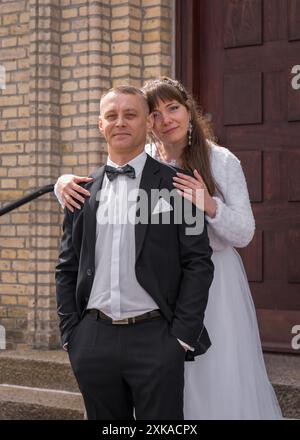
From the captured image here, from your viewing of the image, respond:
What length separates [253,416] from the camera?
360cm

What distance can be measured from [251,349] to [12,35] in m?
3.84

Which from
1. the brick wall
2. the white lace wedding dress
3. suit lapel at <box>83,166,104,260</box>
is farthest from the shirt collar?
the brick wall

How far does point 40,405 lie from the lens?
17.0 ft

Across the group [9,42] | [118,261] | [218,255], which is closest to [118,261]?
[118,261]

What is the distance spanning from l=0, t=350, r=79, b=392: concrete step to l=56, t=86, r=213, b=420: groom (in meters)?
2.37

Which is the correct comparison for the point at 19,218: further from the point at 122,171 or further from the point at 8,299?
the point at 122,171

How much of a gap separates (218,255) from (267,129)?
7.40 ft

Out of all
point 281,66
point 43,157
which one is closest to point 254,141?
point 281,66

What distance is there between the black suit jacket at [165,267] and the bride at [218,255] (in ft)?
0.85

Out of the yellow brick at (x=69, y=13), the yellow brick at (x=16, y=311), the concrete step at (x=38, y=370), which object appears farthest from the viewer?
the yellow brick at (x=16, y=311)

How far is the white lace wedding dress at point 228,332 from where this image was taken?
346cm

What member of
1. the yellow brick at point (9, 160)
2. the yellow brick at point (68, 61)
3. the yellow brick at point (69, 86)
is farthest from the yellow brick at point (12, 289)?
the yellow brick at point (68, 61)

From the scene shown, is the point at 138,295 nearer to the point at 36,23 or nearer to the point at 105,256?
the point at 105,256

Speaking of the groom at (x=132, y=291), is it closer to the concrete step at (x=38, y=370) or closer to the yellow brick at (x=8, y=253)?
the concrete step at (x=38, y=370)
